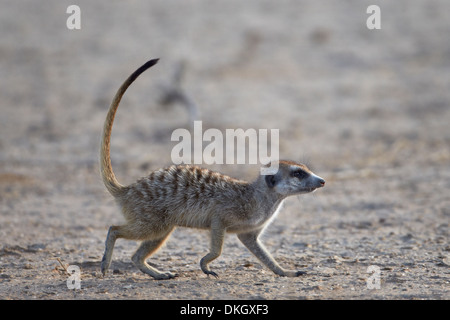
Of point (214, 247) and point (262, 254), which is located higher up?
point (214, 247)

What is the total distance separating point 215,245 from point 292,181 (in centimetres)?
103

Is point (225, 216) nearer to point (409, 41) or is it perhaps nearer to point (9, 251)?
point (9, 251)

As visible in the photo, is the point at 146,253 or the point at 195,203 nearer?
the point at 195,203

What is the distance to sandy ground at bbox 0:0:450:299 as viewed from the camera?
6.30 meters

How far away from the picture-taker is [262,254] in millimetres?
6234

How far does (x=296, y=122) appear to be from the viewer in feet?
50.8

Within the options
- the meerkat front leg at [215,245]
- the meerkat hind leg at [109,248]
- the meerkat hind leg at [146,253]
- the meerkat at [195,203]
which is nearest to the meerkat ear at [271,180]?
the meerkat at [195,203]

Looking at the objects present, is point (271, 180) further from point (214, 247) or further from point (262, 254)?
point (214, 247)

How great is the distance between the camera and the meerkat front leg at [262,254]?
609cm

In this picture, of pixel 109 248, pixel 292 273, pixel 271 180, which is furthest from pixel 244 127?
pixel 109 248

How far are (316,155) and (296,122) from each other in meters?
3.03

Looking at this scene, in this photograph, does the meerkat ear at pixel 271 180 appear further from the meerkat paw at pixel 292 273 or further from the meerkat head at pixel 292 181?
the meerkat paw at pixel 292 273

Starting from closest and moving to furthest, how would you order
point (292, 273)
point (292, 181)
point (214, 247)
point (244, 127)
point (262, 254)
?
point (214, 247) < point (292, 273) < point (262, 254) < point (292, 181) < point (244, 127)

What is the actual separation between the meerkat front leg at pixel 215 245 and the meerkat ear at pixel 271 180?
0.69 meters
